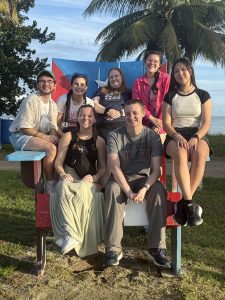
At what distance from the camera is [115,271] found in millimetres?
3838

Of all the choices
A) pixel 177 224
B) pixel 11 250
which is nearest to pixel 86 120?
pixel 177 224

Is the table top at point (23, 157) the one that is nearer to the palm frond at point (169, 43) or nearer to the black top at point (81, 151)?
the black top at point (81, 151)

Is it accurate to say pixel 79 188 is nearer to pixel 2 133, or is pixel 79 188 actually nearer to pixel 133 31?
pixel 2 133

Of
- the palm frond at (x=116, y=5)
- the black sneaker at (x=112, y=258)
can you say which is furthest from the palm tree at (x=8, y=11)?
the black sneaker at (x=112, y=258)

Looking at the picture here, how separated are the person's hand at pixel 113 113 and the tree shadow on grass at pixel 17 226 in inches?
60.2

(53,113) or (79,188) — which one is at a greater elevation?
(53,113)

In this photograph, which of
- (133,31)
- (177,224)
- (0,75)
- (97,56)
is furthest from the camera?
(97,56)

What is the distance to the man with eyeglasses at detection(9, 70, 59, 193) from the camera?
4.09 metres

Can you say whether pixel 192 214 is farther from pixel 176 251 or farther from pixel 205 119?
pixel 205 119

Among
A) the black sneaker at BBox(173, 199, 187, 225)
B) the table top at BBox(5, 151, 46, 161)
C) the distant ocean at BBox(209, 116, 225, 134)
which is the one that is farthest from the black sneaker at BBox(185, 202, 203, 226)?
the distant ocean at BBox(209, 116, 225, 134)

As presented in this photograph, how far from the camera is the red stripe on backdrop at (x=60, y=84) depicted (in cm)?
559

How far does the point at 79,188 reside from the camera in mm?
3688

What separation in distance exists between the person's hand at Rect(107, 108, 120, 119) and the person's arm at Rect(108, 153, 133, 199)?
3.72 ft

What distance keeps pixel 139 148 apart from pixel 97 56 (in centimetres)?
2074
